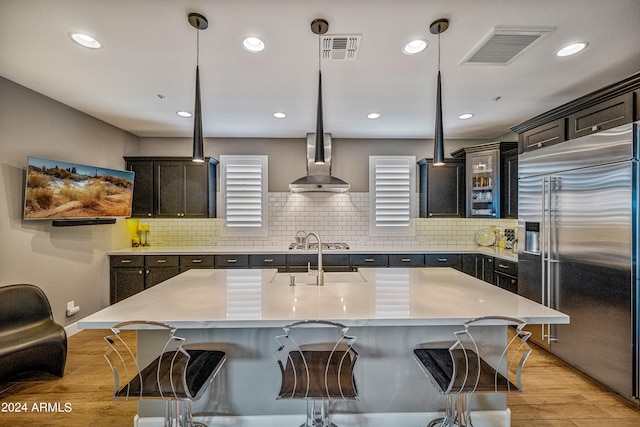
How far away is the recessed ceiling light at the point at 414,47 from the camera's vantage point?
2.15 metres

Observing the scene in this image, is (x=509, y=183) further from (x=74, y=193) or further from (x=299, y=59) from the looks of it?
(x=74, y=193)

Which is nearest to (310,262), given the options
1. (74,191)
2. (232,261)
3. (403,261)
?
(232,261)

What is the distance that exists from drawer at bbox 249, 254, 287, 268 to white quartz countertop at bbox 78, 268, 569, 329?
Result: 1.64 meters

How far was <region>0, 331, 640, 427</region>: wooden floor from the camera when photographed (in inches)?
84.5

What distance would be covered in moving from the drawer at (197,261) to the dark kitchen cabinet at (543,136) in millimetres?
4044

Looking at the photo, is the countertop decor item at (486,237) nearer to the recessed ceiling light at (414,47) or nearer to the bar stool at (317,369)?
the recessed ceiling light at (414,47)

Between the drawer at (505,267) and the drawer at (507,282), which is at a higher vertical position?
the drawer at (505,267)

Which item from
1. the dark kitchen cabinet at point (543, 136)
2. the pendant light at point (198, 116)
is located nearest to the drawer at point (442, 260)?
the dark kitchen cabinet at point (543, 136)

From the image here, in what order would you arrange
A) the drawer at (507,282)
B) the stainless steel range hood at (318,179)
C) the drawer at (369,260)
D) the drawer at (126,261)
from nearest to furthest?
Answer: the drawer at (507,282)
the stainless steel range hood at (318,179)
the drawer at (126,261)
the drawer at (369,260)

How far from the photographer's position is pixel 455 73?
2.63 meters

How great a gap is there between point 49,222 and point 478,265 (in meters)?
5.16

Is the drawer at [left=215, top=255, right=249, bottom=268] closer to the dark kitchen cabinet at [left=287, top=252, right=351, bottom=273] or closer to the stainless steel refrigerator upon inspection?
the dark kitchen cabinet at [left=287, top=252, right=351, bottom=273]

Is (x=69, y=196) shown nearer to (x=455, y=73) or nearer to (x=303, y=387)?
(x=303, y=387)

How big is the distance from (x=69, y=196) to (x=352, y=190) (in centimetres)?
358
